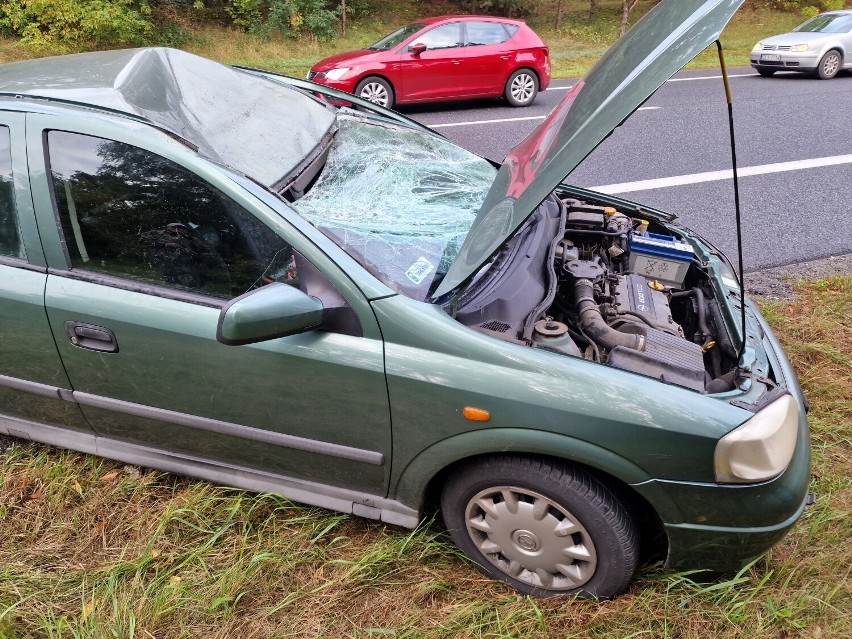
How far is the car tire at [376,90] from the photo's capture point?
910cm

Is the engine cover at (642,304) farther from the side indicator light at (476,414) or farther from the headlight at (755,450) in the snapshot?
the side indicator light at (476,414)

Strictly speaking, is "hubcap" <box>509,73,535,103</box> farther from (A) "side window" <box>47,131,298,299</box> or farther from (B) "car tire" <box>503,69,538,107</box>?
(A) "side window" <box>47,131,298,299</box>

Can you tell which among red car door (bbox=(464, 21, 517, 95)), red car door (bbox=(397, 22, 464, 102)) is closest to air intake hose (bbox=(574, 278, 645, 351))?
red car door (bbox=(397, 22, 464, 102))

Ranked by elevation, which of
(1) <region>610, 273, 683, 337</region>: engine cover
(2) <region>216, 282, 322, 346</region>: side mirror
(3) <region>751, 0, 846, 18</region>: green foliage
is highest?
(3) <region>751, 0, 846, 18</region>: green foliage

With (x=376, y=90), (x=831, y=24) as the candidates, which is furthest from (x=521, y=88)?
(x=831, y=24)

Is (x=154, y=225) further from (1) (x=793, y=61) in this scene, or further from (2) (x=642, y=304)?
(1) (x=793, y=61)

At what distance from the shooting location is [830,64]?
11719mm

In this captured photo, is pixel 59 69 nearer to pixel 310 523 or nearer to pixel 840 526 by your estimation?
pixel 310 523

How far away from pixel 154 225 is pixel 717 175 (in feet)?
18.2

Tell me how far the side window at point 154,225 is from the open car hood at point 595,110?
602 millimetres

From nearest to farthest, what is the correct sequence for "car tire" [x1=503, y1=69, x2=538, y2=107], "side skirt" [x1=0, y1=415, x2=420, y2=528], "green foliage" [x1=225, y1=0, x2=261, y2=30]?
"side skirt" [x1=0, y1=415, x2=420, y2=528], "car tire" [x1=503, y1=69, x2=538, y2=107], "green foliage" [x1=225, y1=0, x2=261, y2=30]

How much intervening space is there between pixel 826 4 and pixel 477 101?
2005 cm

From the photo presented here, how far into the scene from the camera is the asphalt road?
5121 millimetres

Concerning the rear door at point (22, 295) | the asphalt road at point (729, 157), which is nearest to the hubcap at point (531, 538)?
the rear door at point (22, 295)
